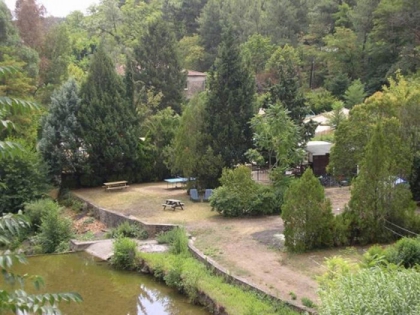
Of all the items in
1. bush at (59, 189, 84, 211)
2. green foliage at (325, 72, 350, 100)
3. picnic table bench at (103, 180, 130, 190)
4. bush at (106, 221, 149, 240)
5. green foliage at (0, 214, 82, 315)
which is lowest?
bush at (106, 221, 149, 240)

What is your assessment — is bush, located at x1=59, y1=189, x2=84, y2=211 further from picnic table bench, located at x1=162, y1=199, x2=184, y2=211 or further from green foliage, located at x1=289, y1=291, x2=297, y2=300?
green foliage, located at x1=289, y1=291, x2=297, y2=300

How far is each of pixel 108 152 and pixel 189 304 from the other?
43.8 ft

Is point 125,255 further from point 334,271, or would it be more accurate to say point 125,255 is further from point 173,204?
point 334,271

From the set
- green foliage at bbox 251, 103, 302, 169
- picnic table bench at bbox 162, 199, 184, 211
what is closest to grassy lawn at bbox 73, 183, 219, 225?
picnic table bench at bbox 162, 199, 184, 211

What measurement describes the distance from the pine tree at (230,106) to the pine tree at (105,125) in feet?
15.1

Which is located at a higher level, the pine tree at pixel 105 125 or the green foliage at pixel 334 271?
the pine tree at pixel 105 125

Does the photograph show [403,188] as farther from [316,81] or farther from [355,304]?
[316,81]

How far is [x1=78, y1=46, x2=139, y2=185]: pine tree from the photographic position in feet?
84.7

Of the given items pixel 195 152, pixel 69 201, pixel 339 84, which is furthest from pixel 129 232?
pixel 339 84

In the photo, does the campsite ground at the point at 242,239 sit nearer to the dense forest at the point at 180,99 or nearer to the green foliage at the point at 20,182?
the dense forest at the point at 180,99

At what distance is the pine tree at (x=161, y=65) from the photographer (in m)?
36.4

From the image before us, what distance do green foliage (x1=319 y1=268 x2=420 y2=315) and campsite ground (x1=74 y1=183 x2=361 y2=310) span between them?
4.73 m

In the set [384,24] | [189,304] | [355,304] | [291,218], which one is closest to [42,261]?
[189,304]

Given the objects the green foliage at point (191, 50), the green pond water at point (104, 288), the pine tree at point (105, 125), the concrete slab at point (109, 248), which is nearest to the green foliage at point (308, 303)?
the green pond water at point (104, 288)
